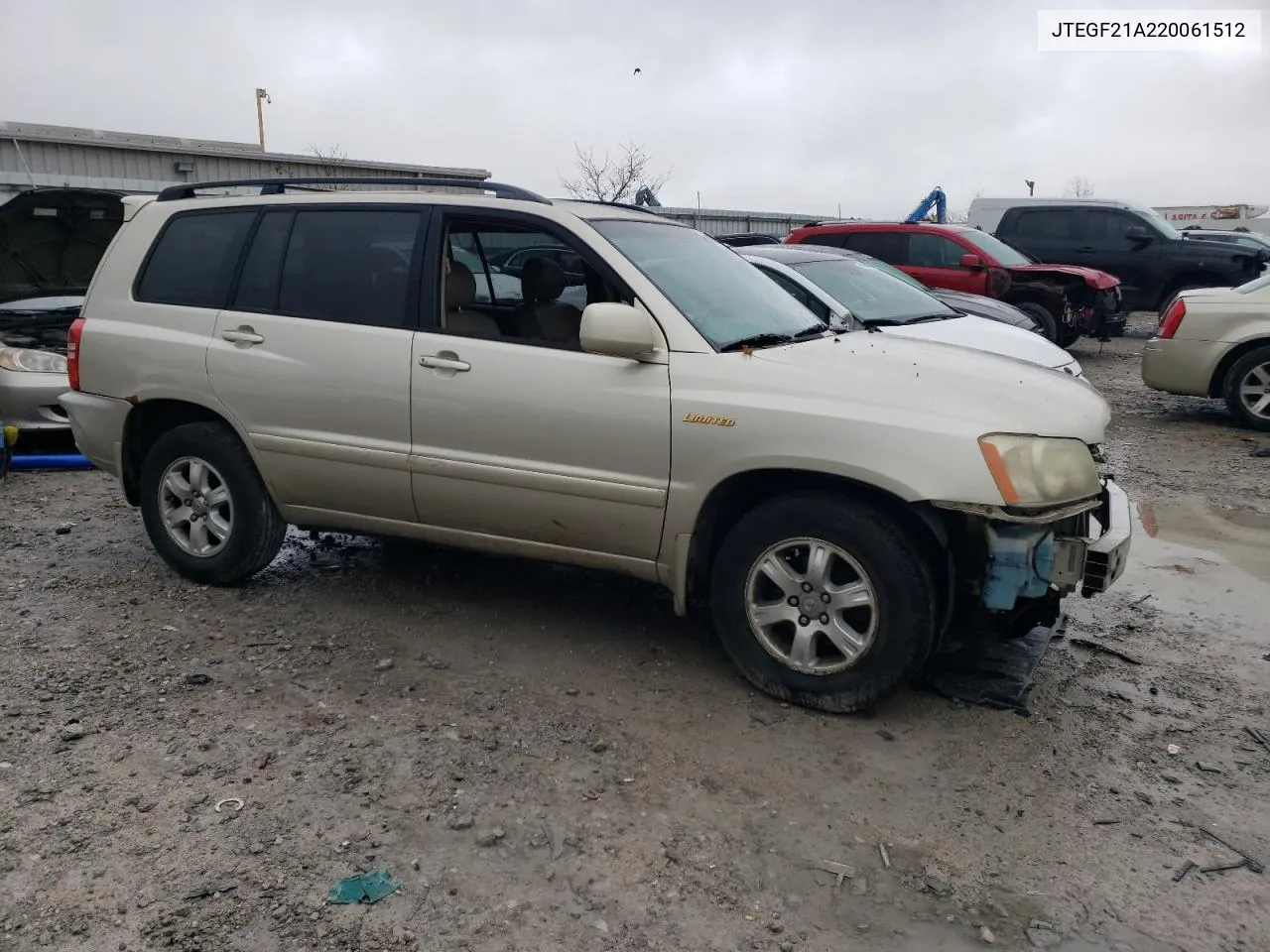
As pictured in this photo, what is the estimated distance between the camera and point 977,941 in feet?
8.86

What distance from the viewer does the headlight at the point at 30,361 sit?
771 cm

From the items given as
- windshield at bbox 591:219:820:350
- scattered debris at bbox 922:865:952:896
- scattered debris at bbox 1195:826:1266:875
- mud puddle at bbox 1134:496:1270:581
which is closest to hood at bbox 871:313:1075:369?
mud puddle at bbox 1134:496:1270:581

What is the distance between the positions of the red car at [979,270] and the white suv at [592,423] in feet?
28.9

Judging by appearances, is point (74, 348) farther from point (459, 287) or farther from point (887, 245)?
point (887, 245)

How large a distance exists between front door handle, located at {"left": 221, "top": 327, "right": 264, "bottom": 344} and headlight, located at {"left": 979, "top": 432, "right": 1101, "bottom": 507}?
310 cm

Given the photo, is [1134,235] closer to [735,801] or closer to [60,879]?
[735,801]

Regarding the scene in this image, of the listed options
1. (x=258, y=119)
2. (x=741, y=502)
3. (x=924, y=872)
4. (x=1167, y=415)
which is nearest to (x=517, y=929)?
(x=924, y=872)

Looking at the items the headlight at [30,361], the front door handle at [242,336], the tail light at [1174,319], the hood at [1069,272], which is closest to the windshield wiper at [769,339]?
the front door handle at [242,336]

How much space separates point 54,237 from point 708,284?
627cm

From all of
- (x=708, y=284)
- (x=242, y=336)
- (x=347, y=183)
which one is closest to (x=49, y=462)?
(x=242, y=336)

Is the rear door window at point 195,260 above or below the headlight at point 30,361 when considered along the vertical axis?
above

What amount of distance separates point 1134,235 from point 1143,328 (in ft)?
12.8

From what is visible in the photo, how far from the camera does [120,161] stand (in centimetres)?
1532

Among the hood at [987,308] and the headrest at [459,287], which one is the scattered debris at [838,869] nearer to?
the headrest at [459,287]
